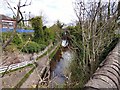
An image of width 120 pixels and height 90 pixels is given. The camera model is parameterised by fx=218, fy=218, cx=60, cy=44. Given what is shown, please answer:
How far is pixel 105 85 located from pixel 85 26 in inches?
187

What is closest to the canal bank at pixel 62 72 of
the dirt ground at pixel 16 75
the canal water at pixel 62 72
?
the canal water at pixel 62 72

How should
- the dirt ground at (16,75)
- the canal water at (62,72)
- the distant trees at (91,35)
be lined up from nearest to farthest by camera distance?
the canal water at (62,72) → the distant trees at (91,35) → the dirt ground at (16,75)

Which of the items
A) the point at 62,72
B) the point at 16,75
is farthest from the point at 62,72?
the point at 16,75

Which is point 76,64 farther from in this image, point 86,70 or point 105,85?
point 105,85

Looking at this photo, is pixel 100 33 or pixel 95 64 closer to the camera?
pixel 95 64

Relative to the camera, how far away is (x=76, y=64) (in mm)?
7156

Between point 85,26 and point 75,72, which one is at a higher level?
point 85,26

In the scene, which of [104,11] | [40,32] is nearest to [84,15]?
[104,11]

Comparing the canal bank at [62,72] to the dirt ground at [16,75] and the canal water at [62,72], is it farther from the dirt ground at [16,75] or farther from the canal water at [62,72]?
the dirt ground at [16,75]

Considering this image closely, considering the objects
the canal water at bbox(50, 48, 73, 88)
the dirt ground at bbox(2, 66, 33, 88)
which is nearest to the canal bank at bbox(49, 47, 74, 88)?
the canal water at bbox(50, 48, 73, 88)

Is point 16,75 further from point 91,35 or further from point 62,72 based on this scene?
point 91,35

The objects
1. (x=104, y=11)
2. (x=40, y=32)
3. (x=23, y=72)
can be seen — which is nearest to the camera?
(x=104, y=11)

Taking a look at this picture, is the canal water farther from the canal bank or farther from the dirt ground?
the dirt ground

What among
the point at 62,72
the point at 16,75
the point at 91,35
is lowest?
the point at 16,75
